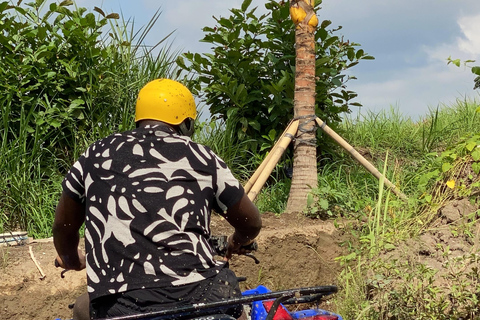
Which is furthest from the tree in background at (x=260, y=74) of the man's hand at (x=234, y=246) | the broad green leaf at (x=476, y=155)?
the man's hand at (x=234, y=246)

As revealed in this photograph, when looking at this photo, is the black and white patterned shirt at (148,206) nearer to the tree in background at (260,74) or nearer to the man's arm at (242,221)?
the man's arm at (242,221)

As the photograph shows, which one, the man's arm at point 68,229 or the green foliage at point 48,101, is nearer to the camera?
the man's arm at point 68,229

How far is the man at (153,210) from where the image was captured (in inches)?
91.7

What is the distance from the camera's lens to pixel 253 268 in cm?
568

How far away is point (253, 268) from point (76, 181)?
133 inches

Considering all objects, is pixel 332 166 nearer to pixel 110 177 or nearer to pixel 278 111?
pixel 278 111

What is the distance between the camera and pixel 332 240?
19.2 ft

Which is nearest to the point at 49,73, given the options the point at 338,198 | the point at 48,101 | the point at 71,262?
the point at 48,101

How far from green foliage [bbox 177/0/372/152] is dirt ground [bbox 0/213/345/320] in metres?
1.69

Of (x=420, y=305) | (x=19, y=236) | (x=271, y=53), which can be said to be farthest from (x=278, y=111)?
(x=420, y=305)

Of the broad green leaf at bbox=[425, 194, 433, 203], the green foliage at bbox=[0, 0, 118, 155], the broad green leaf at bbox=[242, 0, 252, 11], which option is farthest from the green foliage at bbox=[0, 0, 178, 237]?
the broad green leaf at bbox=[425, 194, 433, 203]

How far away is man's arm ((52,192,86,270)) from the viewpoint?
2.62 meters

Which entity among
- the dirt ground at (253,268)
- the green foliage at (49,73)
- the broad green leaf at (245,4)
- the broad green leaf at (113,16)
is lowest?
the dirt ground at (253,268)

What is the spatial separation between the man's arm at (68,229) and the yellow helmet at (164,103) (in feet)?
1.52
